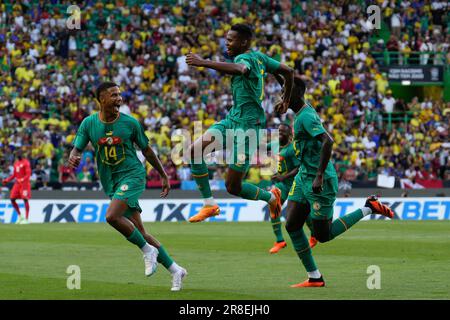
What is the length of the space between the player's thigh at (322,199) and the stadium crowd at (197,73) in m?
21.1

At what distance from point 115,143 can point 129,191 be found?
0.64m

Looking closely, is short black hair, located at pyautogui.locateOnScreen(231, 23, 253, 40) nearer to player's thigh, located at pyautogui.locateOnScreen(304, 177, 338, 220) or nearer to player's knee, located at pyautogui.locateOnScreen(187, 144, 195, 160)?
player's knee, located at pyautogui.locateOnScreen(187, 144, 195, 160)

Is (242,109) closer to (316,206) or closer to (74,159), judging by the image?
(316,206)

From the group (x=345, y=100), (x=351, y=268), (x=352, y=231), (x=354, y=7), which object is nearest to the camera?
(x=351, y=268)

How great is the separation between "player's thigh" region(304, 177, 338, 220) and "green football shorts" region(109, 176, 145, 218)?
2.22 m

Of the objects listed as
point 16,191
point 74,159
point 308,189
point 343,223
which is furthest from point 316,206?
point 16,191

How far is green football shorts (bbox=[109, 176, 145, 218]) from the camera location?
42.4ft

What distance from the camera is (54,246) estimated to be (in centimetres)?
2172

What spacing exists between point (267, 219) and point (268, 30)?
12.1 m

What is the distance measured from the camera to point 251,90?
44.0 feet

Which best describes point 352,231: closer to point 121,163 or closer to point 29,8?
point 121,163

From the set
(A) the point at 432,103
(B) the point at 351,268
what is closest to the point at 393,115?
(A) the point at 432,103

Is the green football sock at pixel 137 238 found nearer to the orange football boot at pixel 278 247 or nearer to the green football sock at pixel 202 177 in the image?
the green football sock at pixel 202 177
